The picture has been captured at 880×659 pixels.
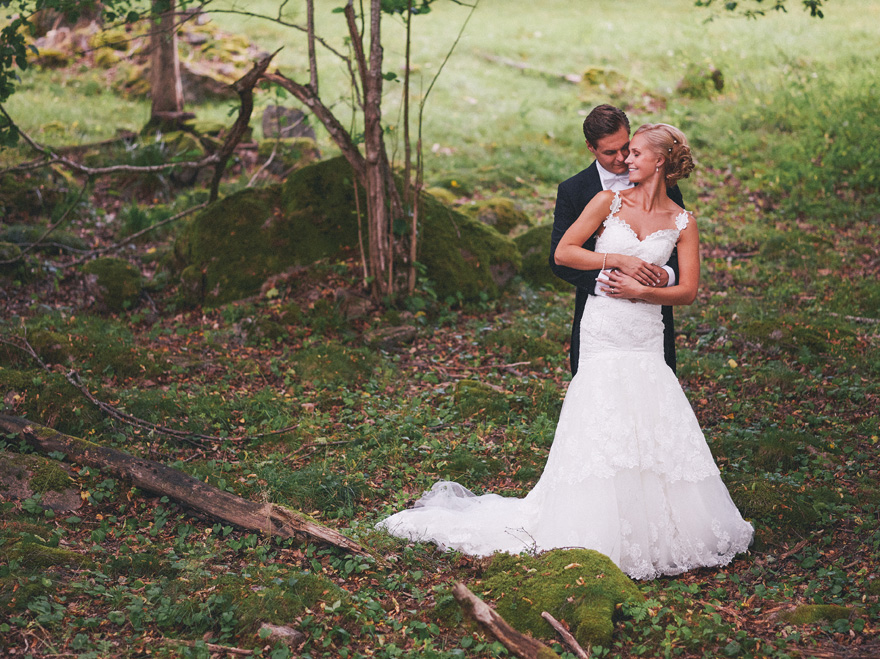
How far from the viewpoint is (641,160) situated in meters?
3.99

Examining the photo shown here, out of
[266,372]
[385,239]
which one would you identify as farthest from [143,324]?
[385,239]

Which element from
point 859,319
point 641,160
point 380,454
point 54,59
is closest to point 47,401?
point 380,454

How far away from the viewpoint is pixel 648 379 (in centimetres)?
420

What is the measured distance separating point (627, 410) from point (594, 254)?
932 millimetres

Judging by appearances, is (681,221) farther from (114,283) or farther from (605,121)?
(114,283)

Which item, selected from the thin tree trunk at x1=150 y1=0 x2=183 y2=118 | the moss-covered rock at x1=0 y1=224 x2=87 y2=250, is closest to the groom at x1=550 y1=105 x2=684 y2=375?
the moss-covered rock at x1=0 y1=224 x2=87 y2=250

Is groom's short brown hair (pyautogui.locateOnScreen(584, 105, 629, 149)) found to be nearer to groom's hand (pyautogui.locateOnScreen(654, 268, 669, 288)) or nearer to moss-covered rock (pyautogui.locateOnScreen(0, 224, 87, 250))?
groom's hand (pyautogui.locateOnScreen(654, 268, 669, 288))

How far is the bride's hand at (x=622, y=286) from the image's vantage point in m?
4.05

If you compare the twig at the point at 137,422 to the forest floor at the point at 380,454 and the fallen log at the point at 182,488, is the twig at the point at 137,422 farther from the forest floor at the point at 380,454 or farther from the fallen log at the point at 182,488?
the fallen log at the point at 182,488

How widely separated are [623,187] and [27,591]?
377cm

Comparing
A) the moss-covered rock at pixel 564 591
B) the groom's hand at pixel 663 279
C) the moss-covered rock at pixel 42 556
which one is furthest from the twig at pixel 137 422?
the groom's hand at pixel 663 279

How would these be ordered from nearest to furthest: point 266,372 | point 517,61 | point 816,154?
1. point 266,372
2. point 816,154
3. point 517,61

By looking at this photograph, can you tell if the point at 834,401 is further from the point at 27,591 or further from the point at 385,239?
the point at 27,591

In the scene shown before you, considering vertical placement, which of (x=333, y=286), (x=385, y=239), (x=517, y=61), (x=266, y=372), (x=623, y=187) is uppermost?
(x=517, y=61)
